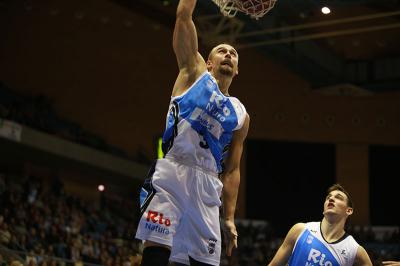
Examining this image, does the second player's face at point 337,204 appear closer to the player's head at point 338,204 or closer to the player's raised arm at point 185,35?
the player's head at point 338,204

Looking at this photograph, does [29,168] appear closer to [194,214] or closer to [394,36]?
[394,36]

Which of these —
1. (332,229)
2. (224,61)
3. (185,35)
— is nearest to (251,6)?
(224,61)

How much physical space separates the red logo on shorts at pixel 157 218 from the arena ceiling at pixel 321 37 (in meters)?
15.7

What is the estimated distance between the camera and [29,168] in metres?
26.0

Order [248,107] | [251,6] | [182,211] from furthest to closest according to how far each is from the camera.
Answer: [248,107]
[251,6]
[182,211]

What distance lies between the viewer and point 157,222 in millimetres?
4781

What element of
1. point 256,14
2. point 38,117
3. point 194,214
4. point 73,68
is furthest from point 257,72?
point 194,214

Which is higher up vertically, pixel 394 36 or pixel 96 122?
pixel 394 36

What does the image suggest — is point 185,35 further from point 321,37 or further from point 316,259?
point 321,37

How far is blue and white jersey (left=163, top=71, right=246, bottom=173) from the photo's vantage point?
5.13 meters

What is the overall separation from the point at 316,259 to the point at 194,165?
3003 mm

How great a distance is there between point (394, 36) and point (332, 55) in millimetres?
2546

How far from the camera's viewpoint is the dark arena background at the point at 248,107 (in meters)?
24.9

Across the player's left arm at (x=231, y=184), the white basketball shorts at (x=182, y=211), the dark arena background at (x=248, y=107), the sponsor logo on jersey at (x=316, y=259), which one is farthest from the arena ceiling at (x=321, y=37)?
the white basketball shorts at (x=182, y=211)
